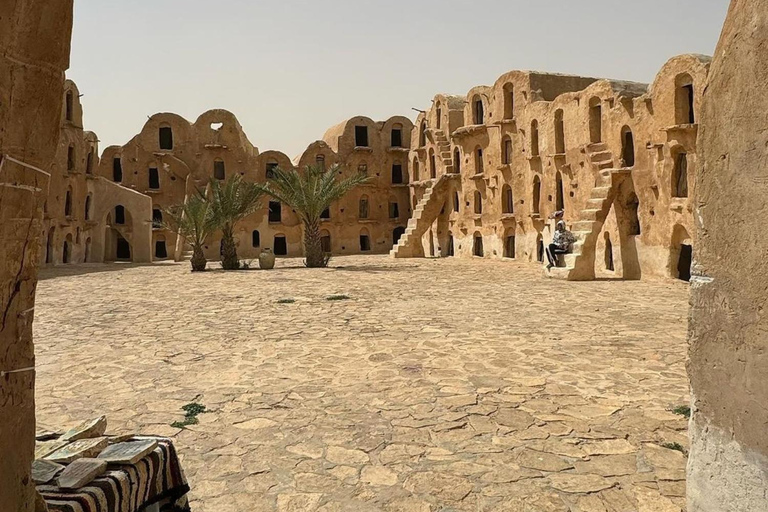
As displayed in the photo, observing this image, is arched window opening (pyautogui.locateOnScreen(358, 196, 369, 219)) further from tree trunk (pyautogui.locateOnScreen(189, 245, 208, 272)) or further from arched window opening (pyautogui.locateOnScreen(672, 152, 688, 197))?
arched window opening (pyautogui.locateOnScreen(672, 152, 688, 197))

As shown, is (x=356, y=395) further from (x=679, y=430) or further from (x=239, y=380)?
(x=679, y=430)

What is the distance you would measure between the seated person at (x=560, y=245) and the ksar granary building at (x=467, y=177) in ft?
1.18

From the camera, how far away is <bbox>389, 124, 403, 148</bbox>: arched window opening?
4075cm

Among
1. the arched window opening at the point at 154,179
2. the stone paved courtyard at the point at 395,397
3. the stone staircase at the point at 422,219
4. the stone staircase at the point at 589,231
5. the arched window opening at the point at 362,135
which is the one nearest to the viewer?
the stone paved courtyard at the point at 395,397

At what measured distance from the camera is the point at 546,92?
27.1m

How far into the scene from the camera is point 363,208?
4031 cm

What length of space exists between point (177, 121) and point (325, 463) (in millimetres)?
37417

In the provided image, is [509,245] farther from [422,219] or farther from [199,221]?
[199,221]

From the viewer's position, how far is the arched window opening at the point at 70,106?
30406 millimetres

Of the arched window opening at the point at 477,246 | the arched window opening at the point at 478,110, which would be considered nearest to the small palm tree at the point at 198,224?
the arched window opening at the point at 477,246

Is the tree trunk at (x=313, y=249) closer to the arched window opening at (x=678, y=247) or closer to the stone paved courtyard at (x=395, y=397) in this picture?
the stone paved courtyard at (x=395, y=397)

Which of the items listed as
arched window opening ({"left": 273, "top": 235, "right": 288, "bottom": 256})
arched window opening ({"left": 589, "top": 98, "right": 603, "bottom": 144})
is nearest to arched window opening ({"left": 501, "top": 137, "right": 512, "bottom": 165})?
arched window opening ({"left": 589, "top": 98, "right": 603, "bottom": 144})

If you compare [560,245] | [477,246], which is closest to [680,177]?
[560,245]

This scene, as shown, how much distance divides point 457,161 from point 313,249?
12.0 meters
